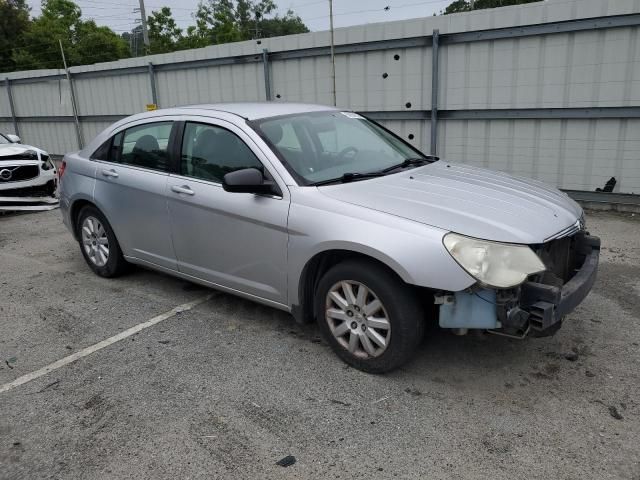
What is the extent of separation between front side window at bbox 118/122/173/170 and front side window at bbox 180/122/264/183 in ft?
0.82

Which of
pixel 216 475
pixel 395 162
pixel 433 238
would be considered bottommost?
→ pixel 216 475

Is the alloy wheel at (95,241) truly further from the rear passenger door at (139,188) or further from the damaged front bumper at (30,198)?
the damaged front bumper at (30,198)

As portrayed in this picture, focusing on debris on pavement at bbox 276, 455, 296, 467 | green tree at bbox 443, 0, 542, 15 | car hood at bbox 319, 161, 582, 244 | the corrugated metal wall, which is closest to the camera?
debris on pavement at bbox 276, 455, 296, 467

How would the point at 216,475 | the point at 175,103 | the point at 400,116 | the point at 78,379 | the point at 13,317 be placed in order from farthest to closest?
1. the point at 175,103
2. the point at 400,116
3. the point at 13,317
4. the point at 78,379
5. the point at 216,475

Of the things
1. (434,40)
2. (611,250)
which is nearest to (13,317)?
(611,250)

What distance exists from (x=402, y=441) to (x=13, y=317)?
3.50 m

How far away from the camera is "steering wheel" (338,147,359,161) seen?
402cm

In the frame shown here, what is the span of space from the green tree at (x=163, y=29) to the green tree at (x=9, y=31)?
8701mm

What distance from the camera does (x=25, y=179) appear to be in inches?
343

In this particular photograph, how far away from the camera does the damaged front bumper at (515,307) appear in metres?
2.93

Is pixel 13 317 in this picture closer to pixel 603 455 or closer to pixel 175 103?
pixel 603 455

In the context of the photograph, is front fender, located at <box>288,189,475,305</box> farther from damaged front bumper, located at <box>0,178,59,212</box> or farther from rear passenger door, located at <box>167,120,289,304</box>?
damaged front bumper, located at <box>0,178,59,212</box>

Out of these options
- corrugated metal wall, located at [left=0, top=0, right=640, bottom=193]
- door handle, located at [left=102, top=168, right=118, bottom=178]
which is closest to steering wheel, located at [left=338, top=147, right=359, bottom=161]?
door handle, located at [left=102, top=168, right=118, bottom=178]

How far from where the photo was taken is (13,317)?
15.0ft
